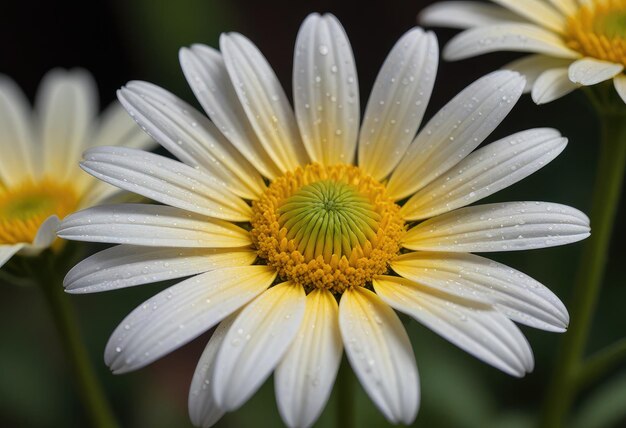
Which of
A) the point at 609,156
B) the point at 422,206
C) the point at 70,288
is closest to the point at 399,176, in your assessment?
the point at 422,206

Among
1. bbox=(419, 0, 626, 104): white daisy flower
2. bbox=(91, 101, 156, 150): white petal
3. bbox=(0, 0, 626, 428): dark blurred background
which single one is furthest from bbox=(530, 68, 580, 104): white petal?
bbox=(91, 101, 156, 150): white petal

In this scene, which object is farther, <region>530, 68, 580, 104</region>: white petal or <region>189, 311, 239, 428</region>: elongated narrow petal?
<region>530, 68, 580, 104</region>: white petal

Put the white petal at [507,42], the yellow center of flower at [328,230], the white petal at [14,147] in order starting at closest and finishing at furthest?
the yellow center of flower at [328,230], the white petal at [507,42], the white petal at [14,147]

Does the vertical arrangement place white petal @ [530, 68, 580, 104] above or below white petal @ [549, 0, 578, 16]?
below

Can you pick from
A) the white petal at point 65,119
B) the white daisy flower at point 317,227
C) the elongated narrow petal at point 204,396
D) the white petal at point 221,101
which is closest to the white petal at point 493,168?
the white daisy flower at point 317,227

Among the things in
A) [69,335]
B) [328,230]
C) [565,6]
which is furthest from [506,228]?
[69,335]

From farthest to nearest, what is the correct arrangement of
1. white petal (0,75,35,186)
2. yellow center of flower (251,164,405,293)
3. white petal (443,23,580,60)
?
1. white petal (0,75,35,186)
2. white petal (443,23,580,60)
3. yellow center of flower (251,164,405,293)

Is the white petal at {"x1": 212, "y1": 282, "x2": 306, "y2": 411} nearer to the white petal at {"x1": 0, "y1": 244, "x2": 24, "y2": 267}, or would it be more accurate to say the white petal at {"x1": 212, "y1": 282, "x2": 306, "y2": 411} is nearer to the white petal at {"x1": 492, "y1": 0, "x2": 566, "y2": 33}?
the white petal at {"x1": 0, "y1": 244, "x2": 24, "y2": 267}

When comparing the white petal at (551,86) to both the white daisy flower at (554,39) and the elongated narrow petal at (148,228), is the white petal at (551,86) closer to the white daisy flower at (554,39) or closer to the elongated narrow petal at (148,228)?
the white daisy flower at (554,39)
